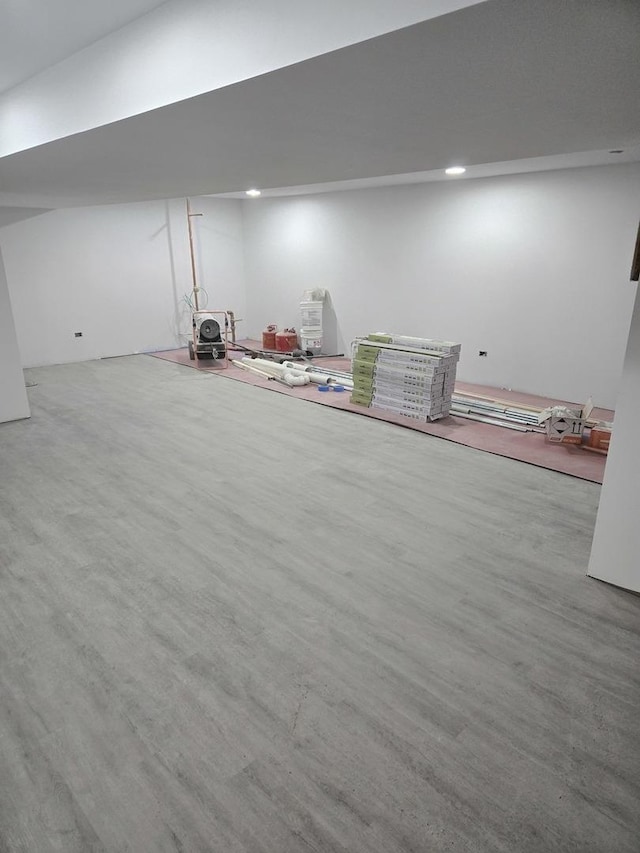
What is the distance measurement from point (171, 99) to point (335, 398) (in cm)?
484

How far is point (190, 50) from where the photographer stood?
1.73 meters

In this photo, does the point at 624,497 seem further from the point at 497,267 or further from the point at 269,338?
the point at 269,338

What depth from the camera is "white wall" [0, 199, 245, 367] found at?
800 cm

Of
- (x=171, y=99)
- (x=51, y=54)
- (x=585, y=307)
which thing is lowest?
(x=585, y=307)

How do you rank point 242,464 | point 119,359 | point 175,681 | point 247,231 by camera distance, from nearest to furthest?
point 175,681, point 242,464, point 119,359, point 247,231

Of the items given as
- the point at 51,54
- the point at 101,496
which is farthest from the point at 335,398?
the point at 51,54

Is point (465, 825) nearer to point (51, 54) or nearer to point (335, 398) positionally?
point (51, 54)

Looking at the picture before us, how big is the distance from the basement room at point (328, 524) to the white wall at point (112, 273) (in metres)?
2.75

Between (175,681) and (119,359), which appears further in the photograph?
(119,359)

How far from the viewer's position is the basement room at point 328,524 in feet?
5.35

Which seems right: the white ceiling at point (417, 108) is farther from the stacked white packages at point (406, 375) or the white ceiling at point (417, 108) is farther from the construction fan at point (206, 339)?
the construction fan at point (206, 339)

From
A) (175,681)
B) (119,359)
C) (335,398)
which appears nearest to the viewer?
(175,681)

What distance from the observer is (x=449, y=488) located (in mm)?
4062

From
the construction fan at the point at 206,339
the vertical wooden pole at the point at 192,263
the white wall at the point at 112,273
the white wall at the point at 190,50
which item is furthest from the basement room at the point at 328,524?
the vertical wooden pole at the point at 192,263
